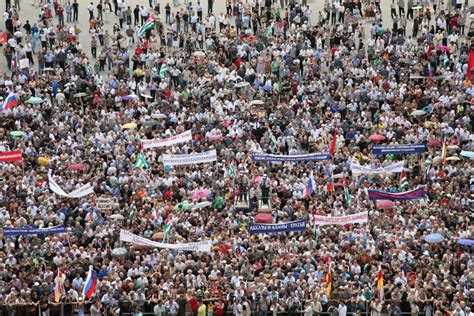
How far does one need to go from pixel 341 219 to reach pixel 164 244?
5.60m

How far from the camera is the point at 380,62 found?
63.8 m

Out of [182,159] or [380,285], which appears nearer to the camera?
[380,285]

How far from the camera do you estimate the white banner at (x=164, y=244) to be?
47156 mm

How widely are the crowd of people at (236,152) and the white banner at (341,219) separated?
333 millimetres

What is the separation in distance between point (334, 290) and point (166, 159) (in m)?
10.2

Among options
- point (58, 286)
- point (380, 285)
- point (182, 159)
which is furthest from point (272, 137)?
point (58, 286)

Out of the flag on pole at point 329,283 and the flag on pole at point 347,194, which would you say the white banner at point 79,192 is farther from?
the flag on pole at point 329,283

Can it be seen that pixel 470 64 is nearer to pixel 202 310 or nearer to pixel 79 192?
pixel 79 192

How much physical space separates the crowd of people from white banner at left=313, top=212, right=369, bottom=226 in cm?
33

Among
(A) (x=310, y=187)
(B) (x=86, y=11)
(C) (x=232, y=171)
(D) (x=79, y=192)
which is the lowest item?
(A) (x=310, y=187)

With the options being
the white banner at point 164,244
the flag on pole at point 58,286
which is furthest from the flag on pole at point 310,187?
the flag on pole at point 58,286

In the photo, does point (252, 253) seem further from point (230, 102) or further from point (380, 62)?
point (380, 62)

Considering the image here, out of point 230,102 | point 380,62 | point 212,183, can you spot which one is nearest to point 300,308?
point 212,183

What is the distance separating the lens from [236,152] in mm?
55781
